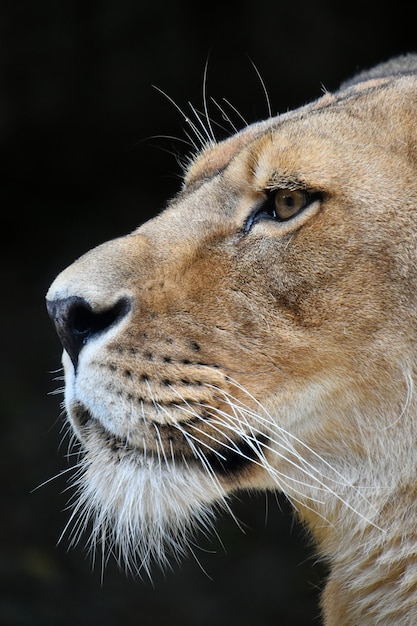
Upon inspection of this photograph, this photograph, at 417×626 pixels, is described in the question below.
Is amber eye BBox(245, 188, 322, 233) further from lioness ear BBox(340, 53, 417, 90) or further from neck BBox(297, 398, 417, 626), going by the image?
lioness ear BBox(340, 53, 417, 90)

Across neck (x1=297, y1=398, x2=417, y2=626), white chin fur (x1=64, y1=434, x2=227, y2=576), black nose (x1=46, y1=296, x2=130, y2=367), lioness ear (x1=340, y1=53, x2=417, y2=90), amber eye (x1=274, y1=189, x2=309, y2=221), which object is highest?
black nose (x1=46, y1=296, x2=130, y2=367)

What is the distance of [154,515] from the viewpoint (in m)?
3.60

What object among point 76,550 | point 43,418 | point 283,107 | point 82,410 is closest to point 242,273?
point 82,410

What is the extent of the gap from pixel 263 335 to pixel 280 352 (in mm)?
92

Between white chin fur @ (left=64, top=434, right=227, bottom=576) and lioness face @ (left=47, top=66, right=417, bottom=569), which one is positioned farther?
white chin fur @ (left=64, top=434, right=227, bottom=576)

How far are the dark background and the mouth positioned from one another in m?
4.66

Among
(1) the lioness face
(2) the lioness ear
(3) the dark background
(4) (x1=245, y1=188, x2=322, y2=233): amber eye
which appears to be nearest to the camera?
(1) the lioness face

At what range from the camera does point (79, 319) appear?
3406 millimetres

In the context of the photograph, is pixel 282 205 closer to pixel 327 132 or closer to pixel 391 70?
pixel 327 132

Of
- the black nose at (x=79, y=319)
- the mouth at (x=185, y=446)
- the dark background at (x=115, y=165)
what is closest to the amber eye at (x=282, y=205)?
the black nose at (x=79, y=319)

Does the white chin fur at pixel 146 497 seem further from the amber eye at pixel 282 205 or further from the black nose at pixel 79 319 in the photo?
the amber eye at pixel 282 205

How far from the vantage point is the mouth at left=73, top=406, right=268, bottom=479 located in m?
3.43

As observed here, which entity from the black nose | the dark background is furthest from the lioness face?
the dark background

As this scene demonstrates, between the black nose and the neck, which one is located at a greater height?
the black nose
